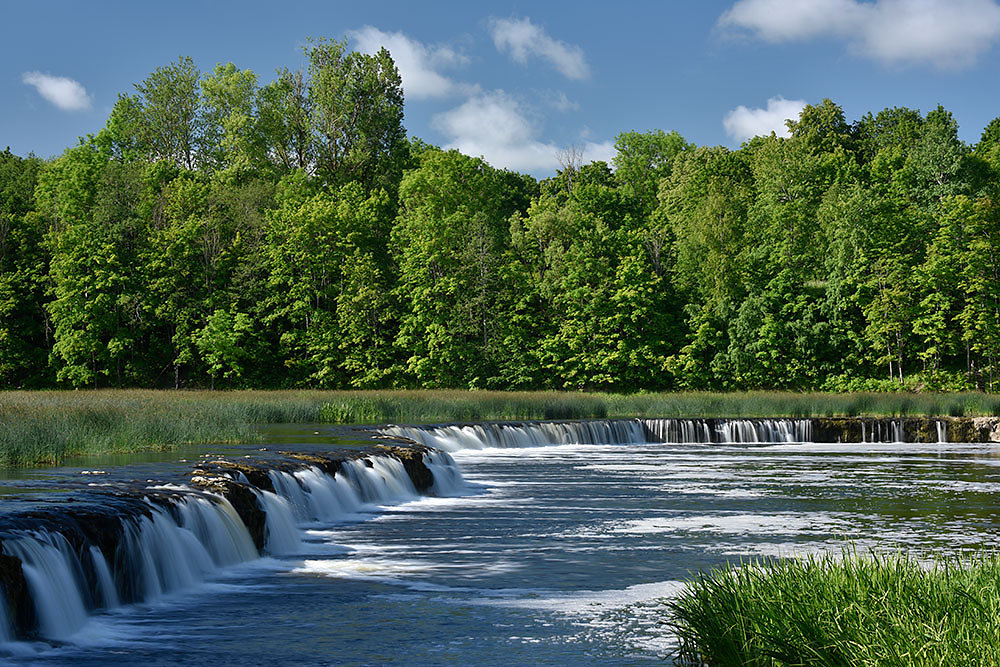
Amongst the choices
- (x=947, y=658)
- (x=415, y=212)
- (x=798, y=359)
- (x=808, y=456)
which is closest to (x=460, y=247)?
(x=415, y=212)

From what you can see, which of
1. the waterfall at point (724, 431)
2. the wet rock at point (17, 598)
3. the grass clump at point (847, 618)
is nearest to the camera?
the grass clump at point (847, 618)

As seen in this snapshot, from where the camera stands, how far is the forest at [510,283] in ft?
191

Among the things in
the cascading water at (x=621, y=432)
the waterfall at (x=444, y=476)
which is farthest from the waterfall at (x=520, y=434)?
the waterfall at (x=444, y=476)

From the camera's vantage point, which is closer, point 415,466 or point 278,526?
point 278,526

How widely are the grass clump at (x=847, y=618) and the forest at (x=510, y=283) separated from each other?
51069mm

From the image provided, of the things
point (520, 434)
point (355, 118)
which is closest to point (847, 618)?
point (520, 434)

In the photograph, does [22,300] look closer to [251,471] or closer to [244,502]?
[251,471]

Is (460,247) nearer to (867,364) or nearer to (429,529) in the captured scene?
(867,364)

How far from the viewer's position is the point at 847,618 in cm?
704

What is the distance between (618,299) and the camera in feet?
199

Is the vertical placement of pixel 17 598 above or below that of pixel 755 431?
below

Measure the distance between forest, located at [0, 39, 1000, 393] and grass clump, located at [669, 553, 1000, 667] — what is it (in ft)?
168

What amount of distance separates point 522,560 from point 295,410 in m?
22.0

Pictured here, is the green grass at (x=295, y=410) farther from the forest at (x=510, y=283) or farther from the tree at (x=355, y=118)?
the tree at (x=355, y=118)
